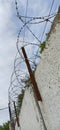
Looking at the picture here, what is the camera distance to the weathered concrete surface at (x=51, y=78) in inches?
226

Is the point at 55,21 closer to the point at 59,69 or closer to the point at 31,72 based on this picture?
the point at 59,69

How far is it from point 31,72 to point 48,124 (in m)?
1.75

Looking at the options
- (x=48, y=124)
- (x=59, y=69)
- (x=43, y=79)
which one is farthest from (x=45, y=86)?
(x=59, y=69)

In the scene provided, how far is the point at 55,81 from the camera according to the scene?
593 cm

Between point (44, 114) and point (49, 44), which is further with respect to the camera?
point (44, 114)

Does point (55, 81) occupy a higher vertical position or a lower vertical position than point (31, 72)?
higher

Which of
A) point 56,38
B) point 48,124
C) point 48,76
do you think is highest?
point 56,38

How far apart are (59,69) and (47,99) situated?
134 cm

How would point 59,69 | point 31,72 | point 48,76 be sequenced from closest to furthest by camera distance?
point 59,69
point 48,76
point 31,72

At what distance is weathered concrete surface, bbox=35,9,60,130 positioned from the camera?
18.8 ft

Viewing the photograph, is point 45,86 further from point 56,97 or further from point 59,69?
point 59,69

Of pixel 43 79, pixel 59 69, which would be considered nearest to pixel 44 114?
pixel 43 79

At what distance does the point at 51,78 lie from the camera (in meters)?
6.20

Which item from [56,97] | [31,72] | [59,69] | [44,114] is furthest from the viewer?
[31,72]
